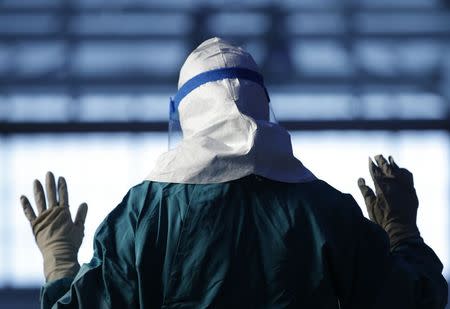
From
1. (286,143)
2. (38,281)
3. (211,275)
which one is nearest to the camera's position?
(211,275)

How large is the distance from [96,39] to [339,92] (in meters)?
1.26

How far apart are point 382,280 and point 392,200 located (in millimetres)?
304

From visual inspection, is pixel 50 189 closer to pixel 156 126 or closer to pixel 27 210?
pixel 27 210

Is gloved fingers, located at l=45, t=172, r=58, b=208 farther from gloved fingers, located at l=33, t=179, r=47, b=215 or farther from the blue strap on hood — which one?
the blue strap on hood

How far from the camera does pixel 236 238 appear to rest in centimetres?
154

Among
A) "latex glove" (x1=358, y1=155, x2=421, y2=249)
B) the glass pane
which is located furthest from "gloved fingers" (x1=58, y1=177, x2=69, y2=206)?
the glass pane

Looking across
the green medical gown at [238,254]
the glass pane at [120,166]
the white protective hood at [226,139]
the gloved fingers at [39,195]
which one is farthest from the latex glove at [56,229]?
the glass pane at [120,166]

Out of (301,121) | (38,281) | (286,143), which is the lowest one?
(38,281)

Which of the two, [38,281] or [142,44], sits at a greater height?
[142,44]

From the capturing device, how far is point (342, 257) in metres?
1.57

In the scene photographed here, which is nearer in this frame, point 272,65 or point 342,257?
point 342,257

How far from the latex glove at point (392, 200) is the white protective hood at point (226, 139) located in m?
0.26

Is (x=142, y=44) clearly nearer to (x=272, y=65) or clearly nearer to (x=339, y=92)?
(x=272, y=65)

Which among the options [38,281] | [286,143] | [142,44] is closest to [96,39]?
[142,44]
